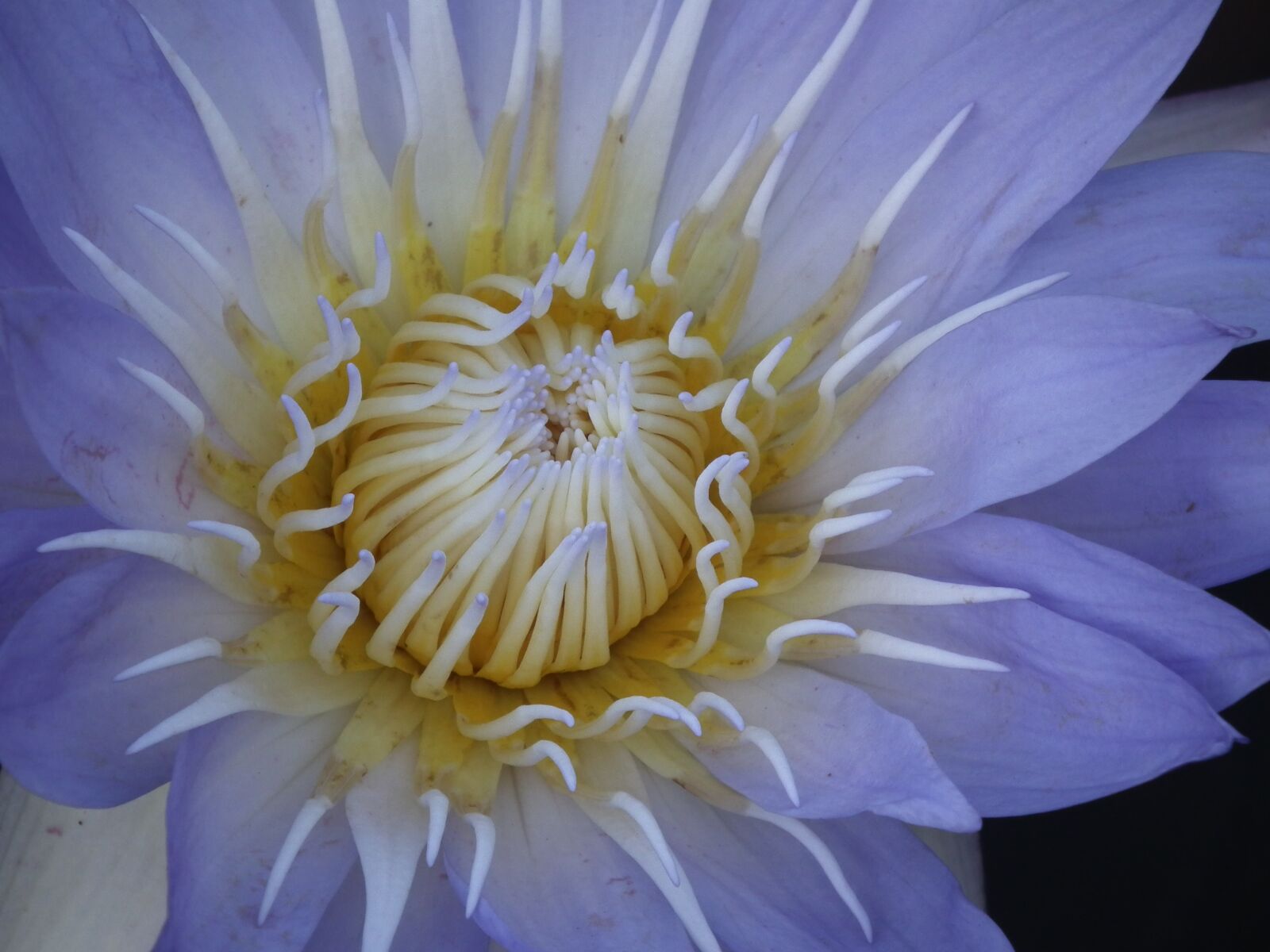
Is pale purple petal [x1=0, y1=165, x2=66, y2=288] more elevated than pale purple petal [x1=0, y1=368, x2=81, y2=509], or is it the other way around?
pale purple petal [x1=0, y1=165, x2=66, y2=288]

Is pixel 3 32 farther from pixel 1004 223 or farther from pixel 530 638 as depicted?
pixel 1004 223

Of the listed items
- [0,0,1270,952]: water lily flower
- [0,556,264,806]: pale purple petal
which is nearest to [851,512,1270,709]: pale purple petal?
[0,0,1270,952]: water lily flower

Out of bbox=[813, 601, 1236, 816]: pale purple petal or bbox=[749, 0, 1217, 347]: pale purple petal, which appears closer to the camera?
bbox=[813, 601, 1236, 816]: pale purple petal

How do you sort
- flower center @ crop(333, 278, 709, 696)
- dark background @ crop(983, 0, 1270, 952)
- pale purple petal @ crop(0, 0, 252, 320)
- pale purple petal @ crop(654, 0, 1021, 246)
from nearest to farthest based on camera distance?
pale purple petal @ crop(0, 0, 252, 320) → flower center @ crop(333, 278, 709, 696) → pale purple petal @ crop(654, 0, 1021, 246) → dark background @ crop(983, 0, 1270, 952)

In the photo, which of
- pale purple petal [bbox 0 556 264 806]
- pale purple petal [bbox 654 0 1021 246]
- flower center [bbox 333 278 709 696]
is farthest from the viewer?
pale purple petal [bbox 654 0 1021 246]

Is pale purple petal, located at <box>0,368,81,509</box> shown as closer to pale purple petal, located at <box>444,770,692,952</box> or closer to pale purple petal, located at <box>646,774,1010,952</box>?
pale purple petal, located at <box>444,770,692,952</box>

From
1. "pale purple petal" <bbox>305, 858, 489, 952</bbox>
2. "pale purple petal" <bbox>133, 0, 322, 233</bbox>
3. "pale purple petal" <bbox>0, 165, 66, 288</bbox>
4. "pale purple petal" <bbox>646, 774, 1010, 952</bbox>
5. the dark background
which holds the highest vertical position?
"pale purple petal" <bbox>133, 0, 322, 233</bbox>

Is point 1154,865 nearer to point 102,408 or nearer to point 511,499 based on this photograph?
point 511,499
